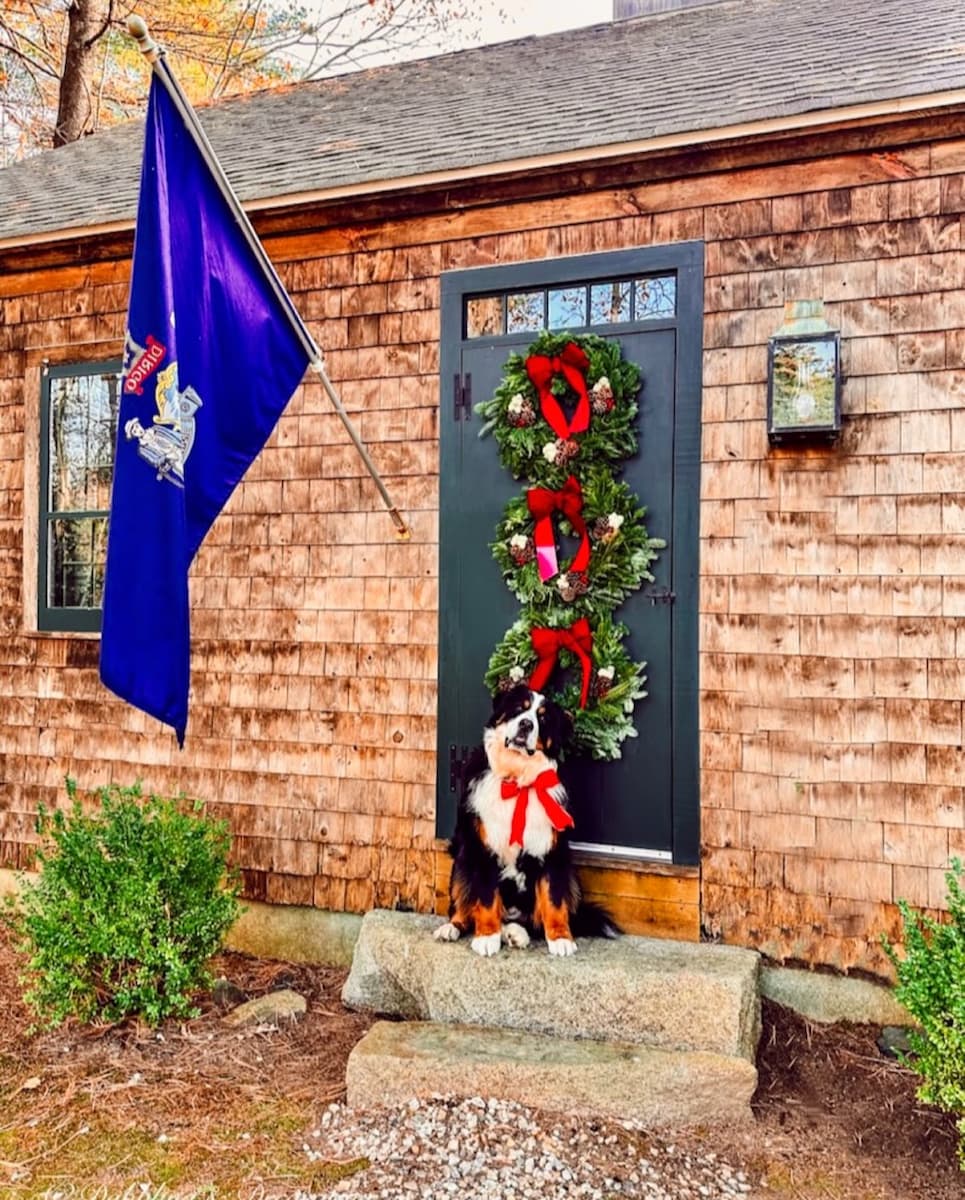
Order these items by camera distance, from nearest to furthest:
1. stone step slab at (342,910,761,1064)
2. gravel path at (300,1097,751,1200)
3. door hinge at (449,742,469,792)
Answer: gravel path at (300,1097,751,1200) < stone step slab at (342,910,761,1064) < door hinge at (449,742,469,792)

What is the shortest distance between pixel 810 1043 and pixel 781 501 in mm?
2025

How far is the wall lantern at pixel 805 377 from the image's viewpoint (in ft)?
11.4

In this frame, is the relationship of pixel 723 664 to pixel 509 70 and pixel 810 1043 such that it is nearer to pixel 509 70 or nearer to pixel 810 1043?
pixel 810 1043

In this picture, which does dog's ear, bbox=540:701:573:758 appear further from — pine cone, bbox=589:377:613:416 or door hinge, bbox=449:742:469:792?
pine cone, bbox=589:377:613:416

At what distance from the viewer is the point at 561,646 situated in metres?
3.86

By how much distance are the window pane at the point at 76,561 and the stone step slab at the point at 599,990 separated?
103 inches

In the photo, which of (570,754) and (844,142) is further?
(570,754)

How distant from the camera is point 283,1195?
2.60m

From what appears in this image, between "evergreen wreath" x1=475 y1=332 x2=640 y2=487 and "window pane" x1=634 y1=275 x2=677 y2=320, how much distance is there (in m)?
0.20

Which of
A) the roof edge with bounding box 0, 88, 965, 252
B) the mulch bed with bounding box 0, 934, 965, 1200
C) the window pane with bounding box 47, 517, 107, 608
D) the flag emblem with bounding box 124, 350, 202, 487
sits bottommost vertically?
the mulch bed with bounding box 0, 934, 965, 1200

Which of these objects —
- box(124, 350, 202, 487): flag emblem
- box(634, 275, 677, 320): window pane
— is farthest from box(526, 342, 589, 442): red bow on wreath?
box(124, 350, 202, 487): flag emblem

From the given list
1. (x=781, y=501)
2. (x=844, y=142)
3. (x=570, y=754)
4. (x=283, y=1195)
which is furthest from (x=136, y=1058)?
(x=844, y=142)

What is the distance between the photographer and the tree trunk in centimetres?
1077

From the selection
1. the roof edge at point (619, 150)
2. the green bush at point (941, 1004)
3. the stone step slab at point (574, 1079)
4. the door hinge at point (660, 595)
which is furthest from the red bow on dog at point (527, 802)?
the roof edge at point (619, 150)
